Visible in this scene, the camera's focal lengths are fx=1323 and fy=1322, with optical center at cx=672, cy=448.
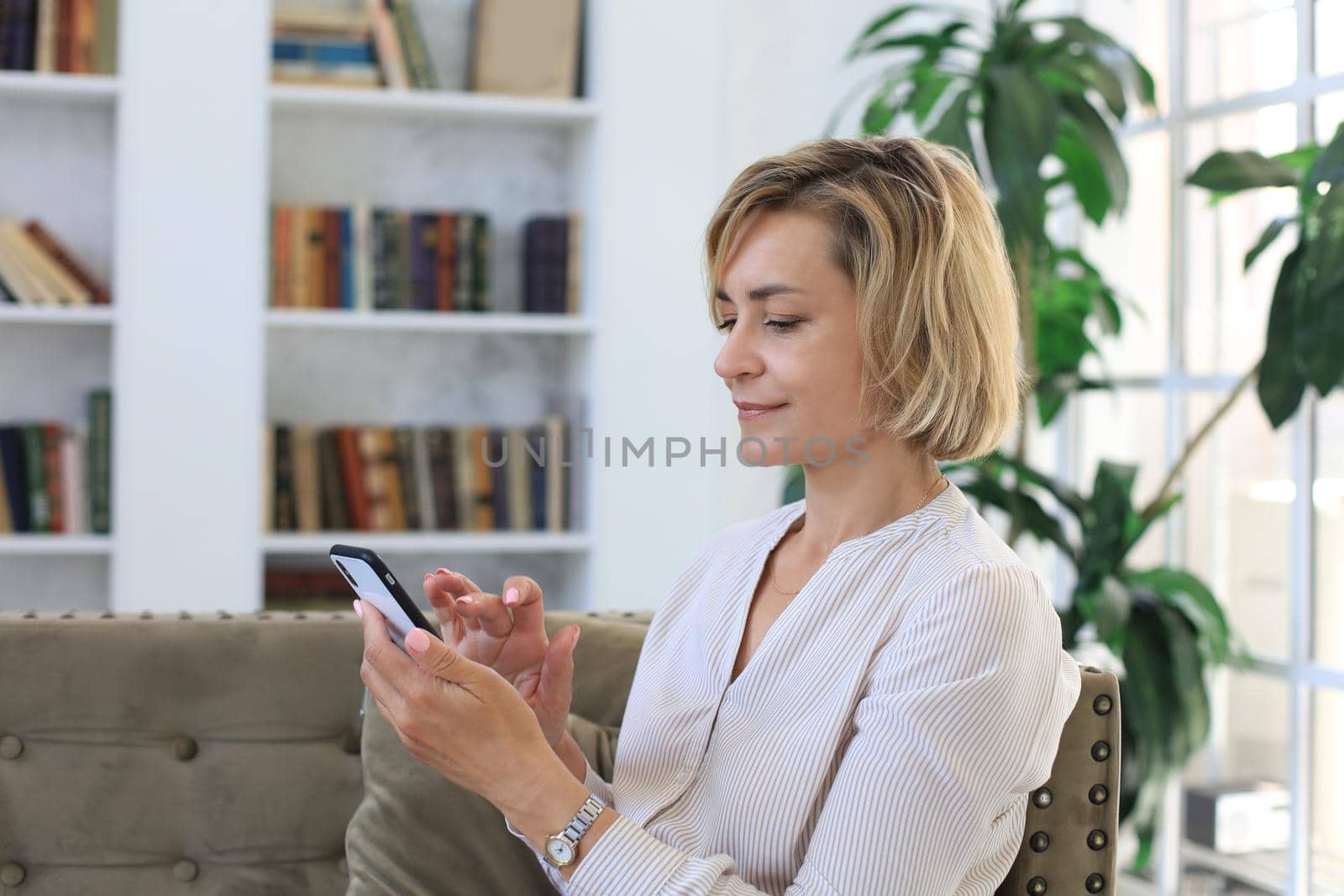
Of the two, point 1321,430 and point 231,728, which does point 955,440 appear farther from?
point 1321,430

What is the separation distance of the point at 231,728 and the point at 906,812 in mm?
943

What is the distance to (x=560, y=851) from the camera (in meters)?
1.11

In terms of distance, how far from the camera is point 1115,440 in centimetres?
298

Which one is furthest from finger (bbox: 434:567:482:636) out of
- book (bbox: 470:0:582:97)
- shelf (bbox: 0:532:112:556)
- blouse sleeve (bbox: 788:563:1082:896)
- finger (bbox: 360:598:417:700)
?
book (bbox: 470:0:582:97)

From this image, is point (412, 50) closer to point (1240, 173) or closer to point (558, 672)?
point (1240, 173)

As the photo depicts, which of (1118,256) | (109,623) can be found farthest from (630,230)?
(109,623)

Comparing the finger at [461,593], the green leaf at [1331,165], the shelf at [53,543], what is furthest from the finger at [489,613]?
the shelf at [53,543]

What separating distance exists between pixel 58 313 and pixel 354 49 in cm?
89

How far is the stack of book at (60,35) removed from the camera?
2.85 m

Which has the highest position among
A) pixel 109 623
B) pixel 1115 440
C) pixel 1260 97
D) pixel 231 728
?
pixel 1260 97

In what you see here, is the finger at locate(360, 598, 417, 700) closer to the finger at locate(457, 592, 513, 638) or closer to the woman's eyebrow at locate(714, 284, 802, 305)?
the finger at locate(457, 592, 513, 638)

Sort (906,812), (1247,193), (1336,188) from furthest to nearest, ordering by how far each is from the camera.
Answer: (1247,193), (1336,188), (906,812)

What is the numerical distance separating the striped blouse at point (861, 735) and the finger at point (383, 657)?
17 cm

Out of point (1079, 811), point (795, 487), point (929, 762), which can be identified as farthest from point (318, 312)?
point (929, 762)
